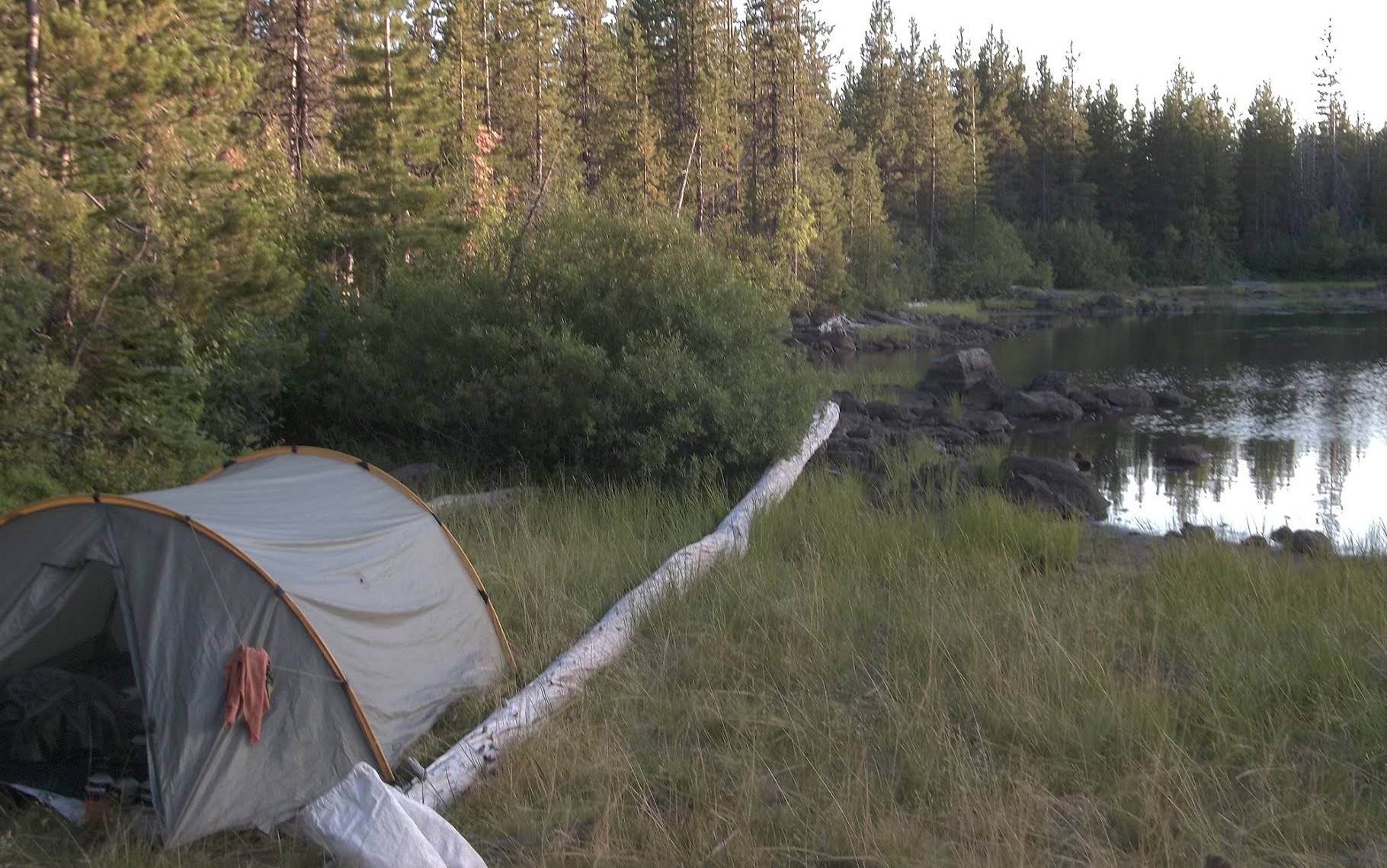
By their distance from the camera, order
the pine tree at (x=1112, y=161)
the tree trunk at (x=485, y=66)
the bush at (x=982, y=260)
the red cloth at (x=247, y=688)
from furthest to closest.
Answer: the pine tree at (x=1112, y=161)
the bush at (x=982, y=260)
the tree trunk at (x=485, y=66)
the red cloth at (x=247, y=688)

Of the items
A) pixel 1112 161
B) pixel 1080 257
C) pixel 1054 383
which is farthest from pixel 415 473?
pixel 1112 161

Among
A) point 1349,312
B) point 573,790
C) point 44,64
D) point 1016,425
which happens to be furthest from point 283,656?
point 1349,312

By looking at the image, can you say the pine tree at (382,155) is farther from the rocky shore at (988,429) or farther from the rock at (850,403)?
the rock at (850,403)

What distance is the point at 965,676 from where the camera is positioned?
20.4 ft

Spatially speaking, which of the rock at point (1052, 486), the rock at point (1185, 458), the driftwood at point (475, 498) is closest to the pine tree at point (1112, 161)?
the rock at point (1185, 458)

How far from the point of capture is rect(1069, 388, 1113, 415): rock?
971 inches

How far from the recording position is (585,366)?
11.9 metres

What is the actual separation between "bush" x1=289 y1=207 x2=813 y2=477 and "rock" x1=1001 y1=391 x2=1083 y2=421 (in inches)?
449

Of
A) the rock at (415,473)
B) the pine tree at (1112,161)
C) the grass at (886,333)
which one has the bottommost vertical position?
the rock at (415,473)

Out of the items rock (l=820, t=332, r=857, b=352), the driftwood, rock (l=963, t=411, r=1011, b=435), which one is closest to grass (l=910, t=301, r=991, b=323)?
rock (l=820, t=332, r=857, b=352)

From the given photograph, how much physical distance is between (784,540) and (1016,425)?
1380 centimetres

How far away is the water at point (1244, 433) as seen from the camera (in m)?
15.2

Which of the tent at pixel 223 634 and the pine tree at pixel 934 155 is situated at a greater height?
the pine tree at pixel 934 155

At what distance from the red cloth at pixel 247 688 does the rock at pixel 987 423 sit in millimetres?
17848
